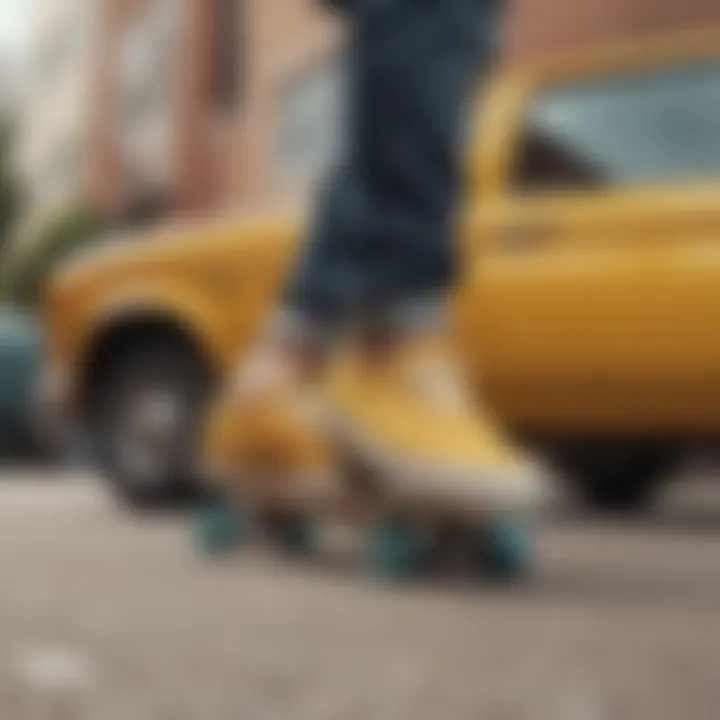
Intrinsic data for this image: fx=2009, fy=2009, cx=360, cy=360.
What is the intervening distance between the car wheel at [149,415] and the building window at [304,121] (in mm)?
394

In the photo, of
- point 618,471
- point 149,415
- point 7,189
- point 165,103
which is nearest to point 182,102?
point 165,103

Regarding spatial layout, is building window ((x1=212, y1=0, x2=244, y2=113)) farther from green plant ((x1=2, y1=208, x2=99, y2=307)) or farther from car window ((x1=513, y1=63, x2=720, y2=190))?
car window ((x1=513, y1=63, x2=720, y2=190))

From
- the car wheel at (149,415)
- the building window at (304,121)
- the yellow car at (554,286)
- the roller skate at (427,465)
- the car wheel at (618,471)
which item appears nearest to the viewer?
the roller skate at (427,465)

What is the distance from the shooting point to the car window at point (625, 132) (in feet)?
9.68

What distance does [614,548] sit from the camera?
1.85m

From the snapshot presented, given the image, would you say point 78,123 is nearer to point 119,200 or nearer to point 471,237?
point 119,200

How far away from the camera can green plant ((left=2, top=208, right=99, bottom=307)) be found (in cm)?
242

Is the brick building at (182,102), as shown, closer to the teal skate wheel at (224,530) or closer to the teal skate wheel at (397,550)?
the teal skate wheel at (224,530)

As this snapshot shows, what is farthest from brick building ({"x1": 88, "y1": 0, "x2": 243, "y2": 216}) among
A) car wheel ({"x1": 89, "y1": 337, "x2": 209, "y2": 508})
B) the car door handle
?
the car door handle

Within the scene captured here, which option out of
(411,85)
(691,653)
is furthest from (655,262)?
(691,653)

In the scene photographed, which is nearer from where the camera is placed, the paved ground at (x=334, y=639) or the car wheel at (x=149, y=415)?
the paved ground at (x=334, y=639)

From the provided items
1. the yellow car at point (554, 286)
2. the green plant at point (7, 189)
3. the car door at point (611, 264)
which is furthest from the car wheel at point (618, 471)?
the green plant at point (7, 189)

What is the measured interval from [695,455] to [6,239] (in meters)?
1.91

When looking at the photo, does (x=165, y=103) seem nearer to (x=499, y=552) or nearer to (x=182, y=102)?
(x=182, y=102)
